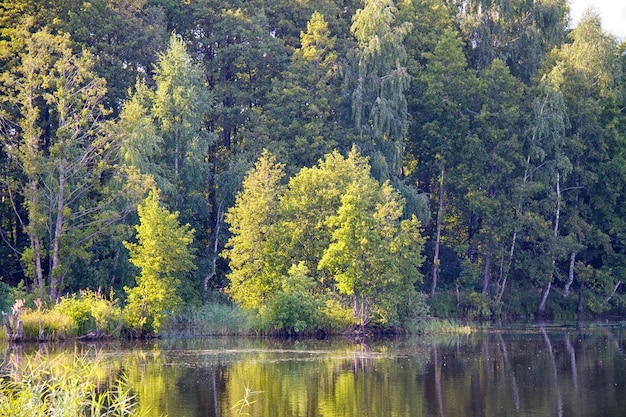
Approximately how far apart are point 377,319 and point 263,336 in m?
4.72

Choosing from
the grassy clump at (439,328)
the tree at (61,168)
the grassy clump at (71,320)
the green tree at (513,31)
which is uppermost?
the green tree at (513,31)

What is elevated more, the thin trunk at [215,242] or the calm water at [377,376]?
the thin trunk at [215,242]

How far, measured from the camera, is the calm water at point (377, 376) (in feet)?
70.5

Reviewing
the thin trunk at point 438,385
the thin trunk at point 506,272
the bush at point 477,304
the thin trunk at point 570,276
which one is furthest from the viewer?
the thin trunk at point 570,276

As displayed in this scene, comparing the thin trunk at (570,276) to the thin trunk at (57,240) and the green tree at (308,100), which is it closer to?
the green tree at (308,100)

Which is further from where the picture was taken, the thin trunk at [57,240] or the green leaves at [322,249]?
the thin trunk at [57,240]

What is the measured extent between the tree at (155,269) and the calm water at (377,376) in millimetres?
1388

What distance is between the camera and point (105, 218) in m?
42.8

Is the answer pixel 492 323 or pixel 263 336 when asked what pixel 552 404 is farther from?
pixel 492 323

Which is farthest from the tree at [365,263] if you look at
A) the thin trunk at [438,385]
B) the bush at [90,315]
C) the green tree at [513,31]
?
the green tree at [513,31]

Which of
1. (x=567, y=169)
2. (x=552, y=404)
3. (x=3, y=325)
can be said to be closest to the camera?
(x=552, y=404)

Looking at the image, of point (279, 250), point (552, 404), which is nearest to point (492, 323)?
point (279, 250)

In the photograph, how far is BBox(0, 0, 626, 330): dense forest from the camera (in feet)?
137

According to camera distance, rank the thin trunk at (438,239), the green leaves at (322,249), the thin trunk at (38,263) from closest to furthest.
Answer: the green leaves at (322,249)
the thin trunk at (38,263)
the thin trunk at (438,239)
